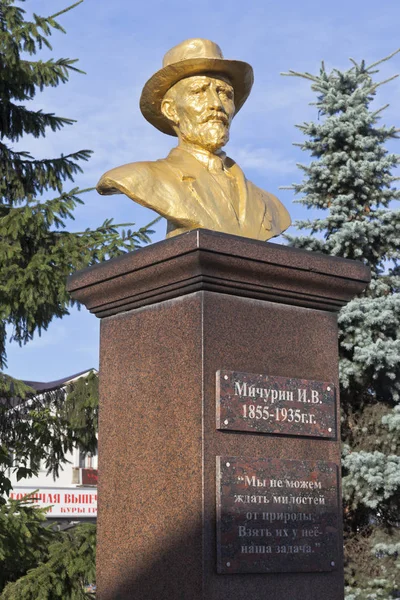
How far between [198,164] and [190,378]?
1.40 meters

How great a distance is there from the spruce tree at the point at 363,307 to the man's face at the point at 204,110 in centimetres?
498

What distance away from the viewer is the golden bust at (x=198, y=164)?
16.3 feet

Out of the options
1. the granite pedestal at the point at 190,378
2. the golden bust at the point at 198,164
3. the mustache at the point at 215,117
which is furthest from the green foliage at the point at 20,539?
the mustache at the point at 215,117

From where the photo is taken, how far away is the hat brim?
5.26 m

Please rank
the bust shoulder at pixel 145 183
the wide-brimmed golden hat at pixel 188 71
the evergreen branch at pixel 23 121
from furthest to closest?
the evergreen branch at pixel 23 121
the wide-brimmed golden hat at pixel 188 71
the bust shoulder at pixel 145 183

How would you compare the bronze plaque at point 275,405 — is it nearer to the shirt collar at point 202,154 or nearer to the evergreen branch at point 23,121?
the shirt collar at point 202,154

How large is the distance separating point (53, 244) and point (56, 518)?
1017 inches

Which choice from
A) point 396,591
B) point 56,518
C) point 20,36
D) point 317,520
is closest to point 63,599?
point 396,591

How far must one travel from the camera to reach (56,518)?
34.3m

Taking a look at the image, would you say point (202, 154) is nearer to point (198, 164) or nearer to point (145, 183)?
point (198, 164)

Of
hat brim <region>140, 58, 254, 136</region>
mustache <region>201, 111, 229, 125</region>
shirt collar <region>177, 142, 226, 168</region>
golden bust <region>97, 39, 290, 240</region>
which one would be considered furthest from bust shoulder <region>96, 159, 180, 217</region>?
hat brim <region>140, 58, 254, 136</region>

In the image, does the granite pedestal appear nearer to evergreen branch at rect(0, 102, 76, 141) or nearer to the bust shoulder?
the bust shoulder

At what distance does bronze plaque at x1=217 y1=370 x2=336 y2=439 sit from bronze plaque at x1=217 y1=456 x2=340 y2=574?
0.51 feet

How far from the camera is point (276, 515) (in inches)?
172
